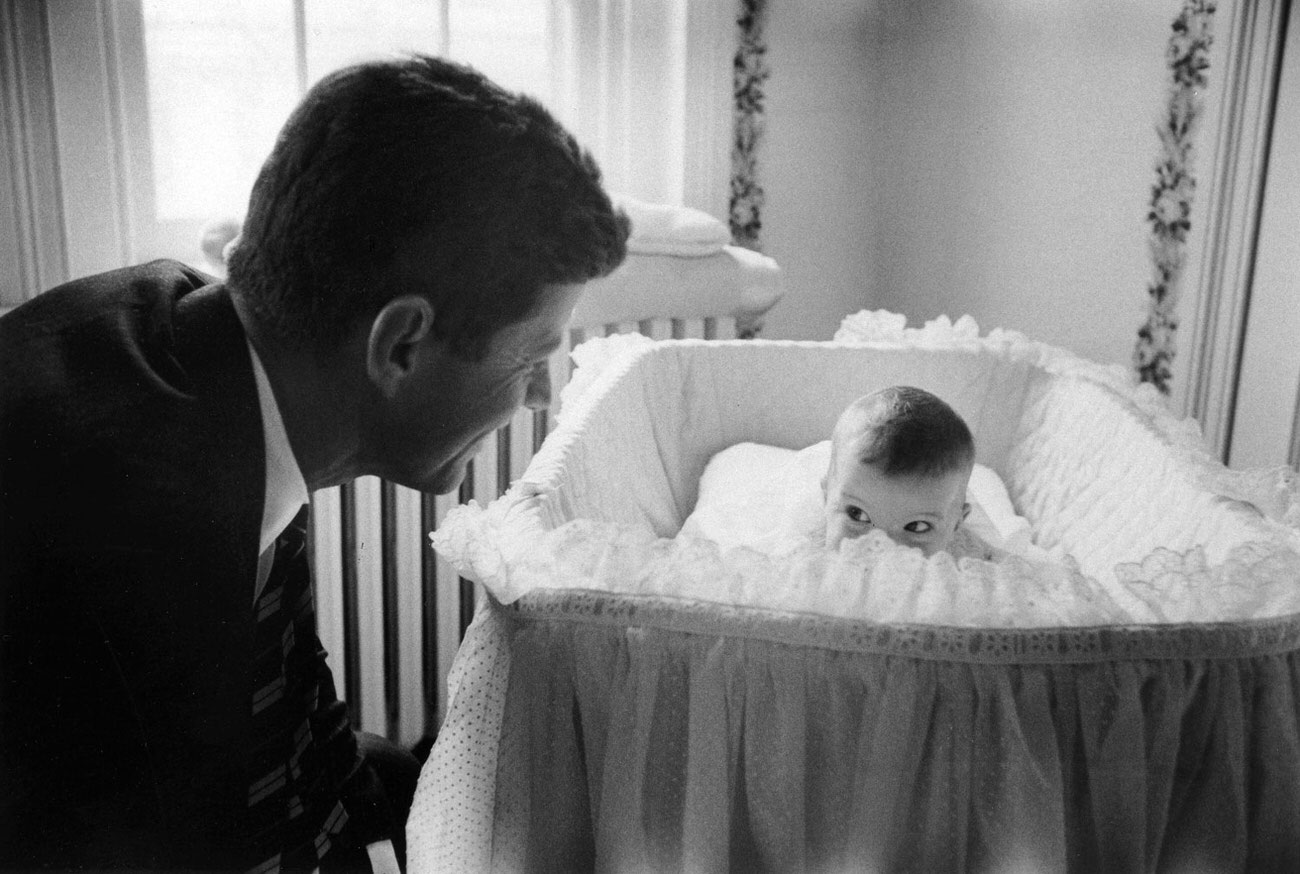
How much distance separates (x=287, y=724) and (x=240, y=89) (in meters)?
1.21

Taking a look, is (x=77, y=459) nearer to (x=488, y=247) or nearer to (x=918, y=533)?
(x=488, y=247)

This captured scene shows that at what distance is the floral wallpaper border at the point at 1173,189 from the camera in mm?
1685

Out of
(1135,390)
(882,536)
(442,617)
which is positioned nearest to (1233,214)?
(1135,390)

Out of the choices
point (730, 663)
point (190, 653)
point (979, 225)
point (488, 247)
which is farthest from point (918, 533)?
point (979, 225)

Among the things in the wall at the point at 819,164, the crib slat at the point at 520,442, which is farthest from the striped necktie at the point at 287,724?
the wall at the point at 819,164

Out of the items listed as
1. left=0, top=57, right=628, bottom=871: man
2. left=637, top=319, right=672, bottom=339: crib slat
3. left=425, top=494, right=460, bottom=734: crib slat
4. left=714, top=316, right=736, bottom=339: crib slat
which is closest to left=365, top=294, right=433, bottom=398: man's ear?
left=0, top=57, right=628, bottom=871: man

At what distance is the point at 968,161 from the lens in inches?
87.0

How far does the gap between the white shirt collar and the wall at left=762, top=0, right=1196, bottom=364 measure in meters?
1.49

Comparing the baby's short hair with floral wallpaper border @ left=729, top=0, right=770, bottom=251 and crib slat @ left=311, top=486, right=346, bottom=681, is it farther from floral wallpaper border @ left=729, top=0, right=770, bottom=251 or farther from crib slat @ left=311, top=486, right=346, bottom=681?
floral wallpaper border @ left=729, top=0, right=770, bottom=251

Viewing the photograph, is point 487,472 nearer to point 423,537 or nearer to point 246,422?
point 423,537

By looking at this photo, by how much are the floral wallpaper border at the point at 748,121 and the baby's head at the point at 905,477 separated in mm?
1055

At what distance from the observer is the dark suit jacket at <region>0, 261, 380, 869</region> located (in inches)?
23.2

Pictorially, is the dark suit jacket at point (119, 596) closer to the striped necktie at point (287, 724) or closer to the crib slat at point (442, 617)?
the striped necktie at point (287, 724)

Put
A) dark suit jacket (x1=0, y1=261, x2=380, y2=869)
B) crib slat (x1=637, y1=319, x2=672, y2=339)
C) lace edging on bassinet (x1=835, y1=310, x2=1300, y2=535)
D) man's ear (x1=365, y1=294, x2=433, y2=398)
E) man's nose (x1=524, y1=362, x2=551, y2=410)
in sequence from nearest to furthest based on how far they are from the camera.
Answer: dark suit jacket (x1=0, y1=261, x2=380, y2=869) → man's ear (x1=365, y1=294, x2=433, y2=398) → man's nose (x1=524, y1=362, x2=551, y2=410) → lace edging on bassinet (x1=835, y1=310, x2=1300, y2=535) → crib slat (x1=637, y1=319, x2=672, y2=339)
